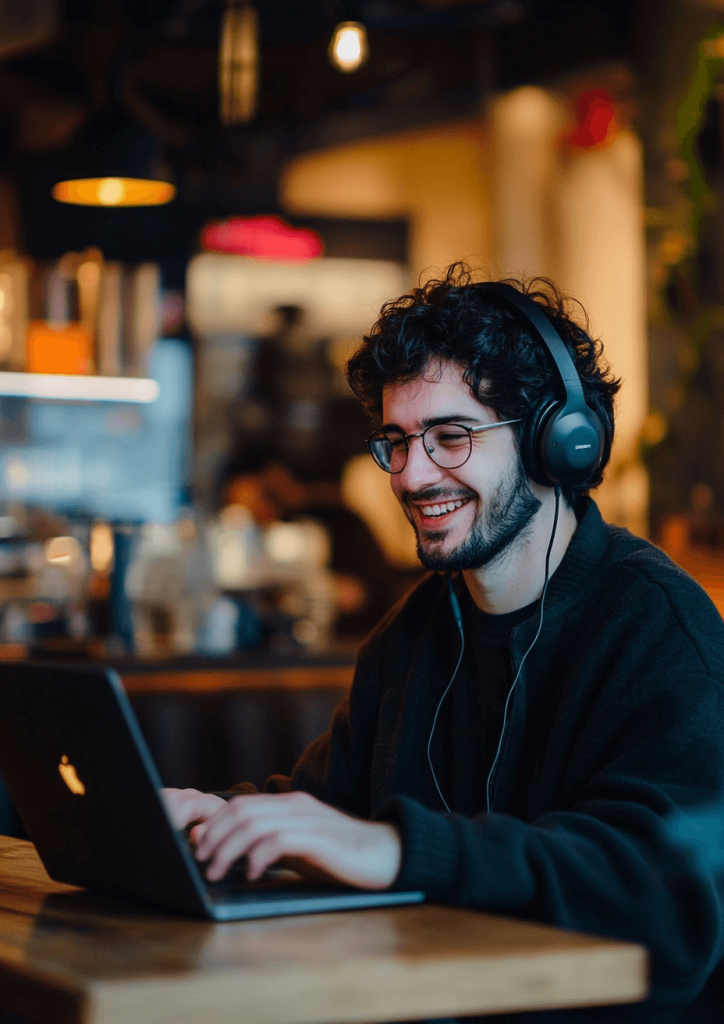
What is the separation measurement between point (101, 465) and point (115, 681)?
4.95m

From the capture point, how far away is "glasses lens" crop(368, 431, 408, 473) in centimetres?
148

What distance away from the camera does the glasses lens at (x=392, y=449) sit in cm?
148

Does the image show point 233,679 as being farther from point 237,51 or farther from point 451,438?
point 451,438

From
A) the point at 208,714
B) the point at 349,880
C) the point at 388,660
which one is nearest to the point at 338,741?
the point at 388,660

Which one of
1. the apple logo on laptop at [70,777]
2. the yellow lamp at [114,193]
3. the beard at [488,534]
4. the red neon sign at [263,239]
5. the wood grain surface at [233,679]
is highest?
the red neon sign at [263,239]

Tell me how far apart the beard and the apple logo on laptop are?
0.48 meters

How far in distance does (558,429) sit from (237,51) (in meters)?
2.69

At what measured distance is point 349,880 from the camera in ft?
3.36

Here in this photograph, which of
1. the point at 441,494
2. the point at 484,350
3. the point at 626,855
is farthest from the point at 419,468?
the point at 626,855

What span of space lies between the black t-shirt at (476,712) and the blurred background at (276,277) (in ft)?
1.92

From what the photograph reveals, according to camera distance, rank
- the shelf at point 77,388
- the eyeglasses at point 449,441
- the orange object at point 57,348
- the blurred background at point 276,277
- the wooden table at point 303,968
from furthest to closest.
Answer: the shelf at point 77,388
the orange object at point 57,348
the blurred background at point 276,277
the eyeglasses at point 449,441
the wooden table at point 303,968

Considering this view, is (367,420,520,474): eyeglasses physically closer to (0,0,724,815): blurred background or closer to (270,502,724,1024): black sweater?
(270,502,724,1024): black sweater

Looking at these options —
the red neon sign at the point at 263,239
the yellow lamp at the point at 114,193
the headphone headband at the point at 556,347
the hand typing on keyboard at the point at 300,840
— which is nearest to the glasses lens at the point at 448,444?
the headphone headband at the point at 556,347

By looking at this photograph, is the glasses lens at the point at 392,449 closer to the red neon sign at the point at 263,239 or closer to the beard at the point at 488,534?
the beard at the point at 488,534
